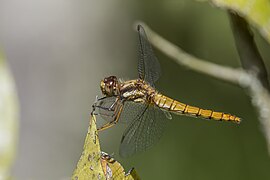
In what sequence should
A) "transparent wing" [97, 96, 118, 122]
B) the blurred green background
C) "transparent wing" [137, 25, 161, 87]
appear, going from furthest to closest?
the blurred green background, "transparent wing" [137, 25, 161, 87], "transparent wing" [97, 96, 118, 122]

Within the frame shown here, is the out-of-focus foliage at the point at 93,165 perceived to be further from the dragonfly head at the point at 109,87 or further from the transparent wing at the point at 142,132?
the dragonfly head at the point at 109,87

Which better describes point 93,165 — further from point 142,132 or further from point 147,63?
point 147,63

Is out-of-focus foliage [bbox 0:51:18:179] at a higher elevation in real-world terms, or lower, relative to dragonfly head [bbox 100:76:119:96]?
lower

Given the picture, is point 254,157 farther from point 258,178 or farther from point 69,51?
point 69,51

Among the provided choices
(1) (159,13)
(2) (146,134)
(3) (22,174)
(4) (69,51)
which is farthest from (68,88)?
(2) (146,134)

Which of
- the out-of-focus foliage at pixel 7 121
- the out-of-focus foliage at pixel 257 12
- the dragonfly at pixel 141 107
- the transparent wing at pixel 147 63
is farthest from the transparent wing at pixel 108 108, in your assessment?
the out-of-focus foliage at pixel 257 12

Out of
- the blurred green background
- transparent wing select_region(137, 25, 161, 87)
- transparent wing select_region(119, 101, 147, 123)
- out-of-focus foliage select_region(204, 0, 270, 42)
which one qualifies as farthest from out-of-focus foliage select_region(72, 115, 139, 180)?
the blurred green background

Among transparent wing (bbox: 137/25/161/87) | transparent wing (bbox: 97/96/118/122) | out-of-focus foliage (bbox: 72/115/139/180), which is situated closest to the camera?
Result: out-of-focus foliage (bbox: 72/115/139/180)

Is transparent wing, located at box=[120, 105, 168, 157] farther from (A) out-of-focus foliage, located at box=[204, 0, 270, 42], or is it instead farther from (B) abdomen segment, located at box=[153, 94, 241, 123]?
(A) out-of-focus foliage, located at box=[204, 0, 270, 42]
